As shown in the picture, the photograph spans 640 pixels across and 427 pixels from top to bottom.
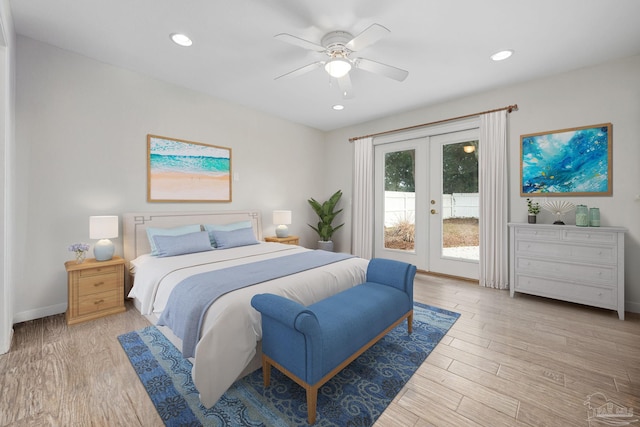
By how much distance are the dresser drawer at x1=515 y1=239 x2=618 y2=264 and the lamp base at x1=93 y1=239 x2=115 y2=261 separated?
4705mm

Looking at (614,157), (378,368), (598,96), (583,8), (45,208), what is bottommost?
(378,368)

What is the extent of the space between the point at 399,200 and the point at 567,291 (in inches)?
99.9

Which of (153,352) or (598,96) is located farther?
(598,96)

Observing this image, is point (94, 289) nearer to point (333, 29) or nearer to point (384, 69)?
point (333, 29)

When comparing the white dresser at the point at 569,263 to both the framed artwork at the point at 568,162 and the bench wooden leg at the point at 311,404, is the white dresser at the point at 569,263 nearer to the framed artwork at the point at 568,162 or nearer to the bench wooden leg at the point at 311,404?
the framed artwork at the point at 568,162

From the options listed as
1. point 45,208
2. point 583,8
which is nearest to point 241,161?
point 45,208

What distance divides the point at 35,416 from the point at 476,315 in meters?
3.52

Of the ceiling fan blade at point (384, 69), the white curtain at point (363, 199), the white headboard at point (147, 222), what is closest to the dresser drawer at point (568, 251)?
the white curtain at point (363, 199)

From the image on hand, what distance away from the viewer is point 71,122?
Answer: 2.85 m

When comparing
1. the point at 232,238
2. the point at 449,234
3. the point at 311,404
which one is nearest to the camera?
the point at 311,404

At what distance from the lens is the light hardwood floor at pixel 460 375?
4.93ft

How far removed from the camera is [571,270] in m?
2.97

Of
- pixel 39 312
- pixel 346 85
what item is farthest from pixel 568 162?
pixel 39 312

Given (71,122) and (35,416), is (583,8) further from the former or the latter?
(71,122)
